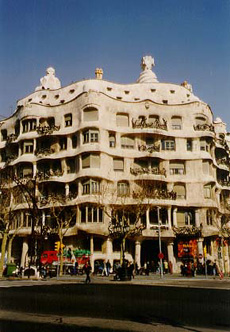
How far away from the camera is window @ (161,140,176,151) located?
159 ft

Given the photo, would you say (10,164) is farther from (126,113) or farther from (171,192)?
(171,192)

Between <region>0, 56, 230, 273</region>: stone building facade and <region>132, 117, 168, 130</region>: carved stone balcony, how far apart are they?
4.8 inches

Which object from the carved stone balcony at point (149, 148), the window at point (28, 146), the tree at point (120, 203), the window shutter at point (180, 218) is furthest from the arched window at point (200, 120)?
the window at point (28, 146)

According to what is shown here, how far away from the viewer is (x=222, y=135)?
58438mm

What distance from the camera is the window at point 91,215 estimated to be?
42.6 meters

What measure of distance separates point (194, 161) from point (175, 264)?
40.4 ft

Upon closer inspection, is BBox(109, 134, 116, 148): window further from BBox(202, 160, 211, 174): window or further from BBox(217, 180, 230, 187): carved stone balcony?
BBox(217, 180, 230, 187): carved stone balcony

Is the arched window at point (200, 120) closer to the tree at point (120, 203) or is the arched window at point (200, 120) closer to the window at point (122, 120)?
the window at point (122, 120)

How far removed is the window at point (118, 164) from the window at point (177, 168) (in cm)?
600

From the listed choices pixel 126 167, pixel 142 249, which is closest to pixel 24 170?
pixel 126 167

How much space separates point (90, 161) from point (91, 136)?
3017mm

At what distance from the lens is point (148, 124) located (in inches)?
1882

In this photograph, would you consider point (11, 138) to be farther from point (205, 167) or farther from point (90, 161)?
point (205, 167)

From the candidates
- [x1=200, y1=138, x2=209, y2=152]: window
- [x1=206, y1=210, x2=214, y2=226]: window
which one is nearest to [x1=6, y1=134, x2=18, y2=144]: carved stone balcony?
[x1=200, y1=138, x2=209, y2=152]: window
